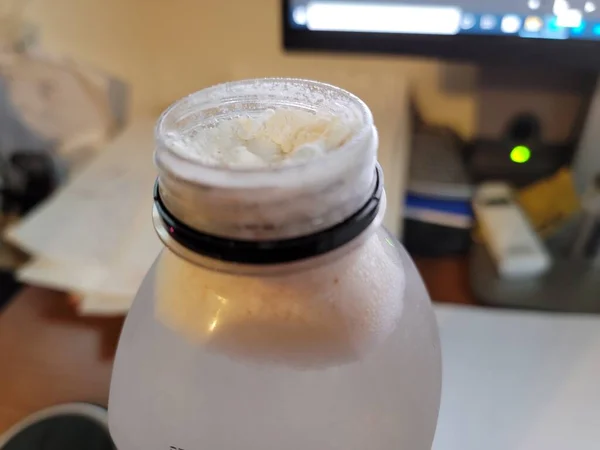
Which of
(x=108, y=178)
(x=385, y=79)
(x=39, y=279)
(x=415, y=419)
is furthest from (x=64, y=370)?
(x=385, y=79)

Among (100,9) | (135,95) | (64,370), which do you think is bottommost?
(64,370)

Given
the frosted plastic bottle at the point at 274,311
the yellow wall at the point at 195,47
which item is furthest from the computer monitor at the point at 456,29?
the frosted plastic bottle at the point at 274,311

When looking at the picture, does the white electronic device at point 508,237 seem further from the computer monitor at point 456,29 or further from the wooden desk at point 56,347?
the computer monitor at point 456,29

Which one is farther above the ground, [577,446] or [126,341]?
[126,341]

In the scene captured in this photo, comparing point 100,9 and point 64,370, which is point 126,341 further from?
point 100,9

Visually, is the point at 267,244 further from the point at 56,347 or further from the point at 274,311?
the point at 56,347

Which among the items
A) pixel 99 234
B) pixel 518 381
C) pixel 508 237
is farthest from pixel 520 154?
pixel 99 234
